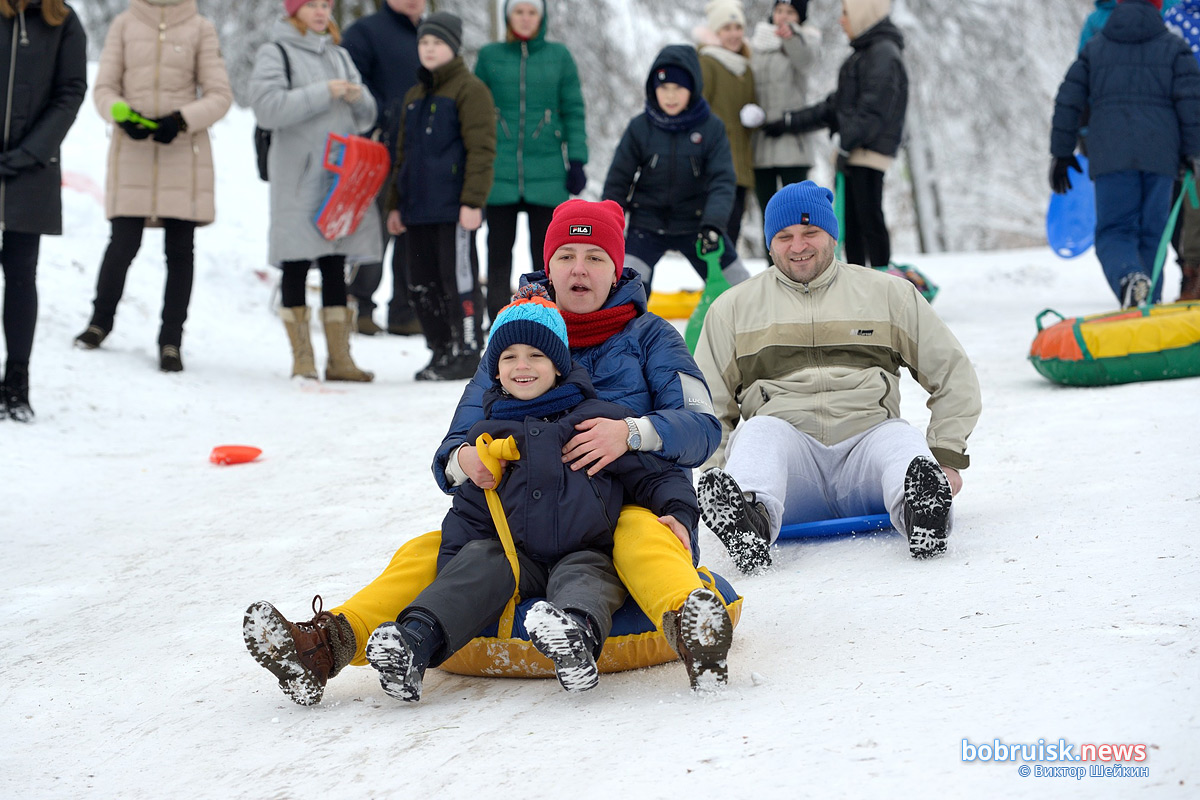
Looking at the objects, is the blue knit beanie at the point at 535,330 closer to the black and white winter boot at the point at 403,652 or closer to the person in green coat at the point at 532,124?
the black and white winter boot at the point at 403,652

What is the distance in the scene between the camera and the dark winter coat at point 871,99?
7684mm

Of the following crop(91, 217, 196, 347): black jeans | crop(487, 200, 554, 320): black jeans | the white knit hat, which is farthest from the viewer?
the white knit hat

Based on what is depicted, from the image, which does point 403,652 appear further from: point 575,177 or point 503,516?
point 575,177

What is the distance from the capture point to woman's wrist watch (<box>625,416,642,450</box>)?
2.81 meters

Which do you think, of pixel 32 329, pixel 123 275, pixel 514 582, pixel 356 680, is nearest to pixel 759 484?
pixel 514 582

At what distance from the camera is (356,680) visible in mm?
2797

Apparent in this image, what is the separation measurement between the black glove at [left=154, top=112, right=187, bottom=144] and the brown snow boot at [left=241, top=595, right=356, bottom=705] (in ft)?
15.2

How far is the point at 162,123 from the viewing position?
650 cm

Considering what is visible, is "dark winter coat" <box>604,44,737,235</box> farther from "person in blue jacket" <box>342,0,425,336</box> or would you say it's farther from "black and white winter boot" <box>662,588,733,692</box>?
"black and white winter boot" <box>662,588,733,692</box>

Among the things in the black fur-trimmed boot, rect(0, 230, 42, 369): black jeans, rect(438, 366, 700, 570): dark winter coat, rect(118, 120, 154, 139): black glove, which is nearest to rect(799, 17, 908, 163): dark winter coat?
rect(118, 120, 154, 139): black glove

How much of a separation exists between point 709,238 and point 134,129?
3042 mm

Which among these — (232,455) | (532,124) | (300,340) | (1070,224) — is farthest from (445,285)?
(1070,224)

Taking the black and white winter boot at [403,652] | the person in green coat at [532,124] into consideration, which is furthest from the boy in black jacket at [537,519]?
the person in green coat at [532,124]

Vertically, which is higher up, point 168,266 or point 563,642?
point 168,266
